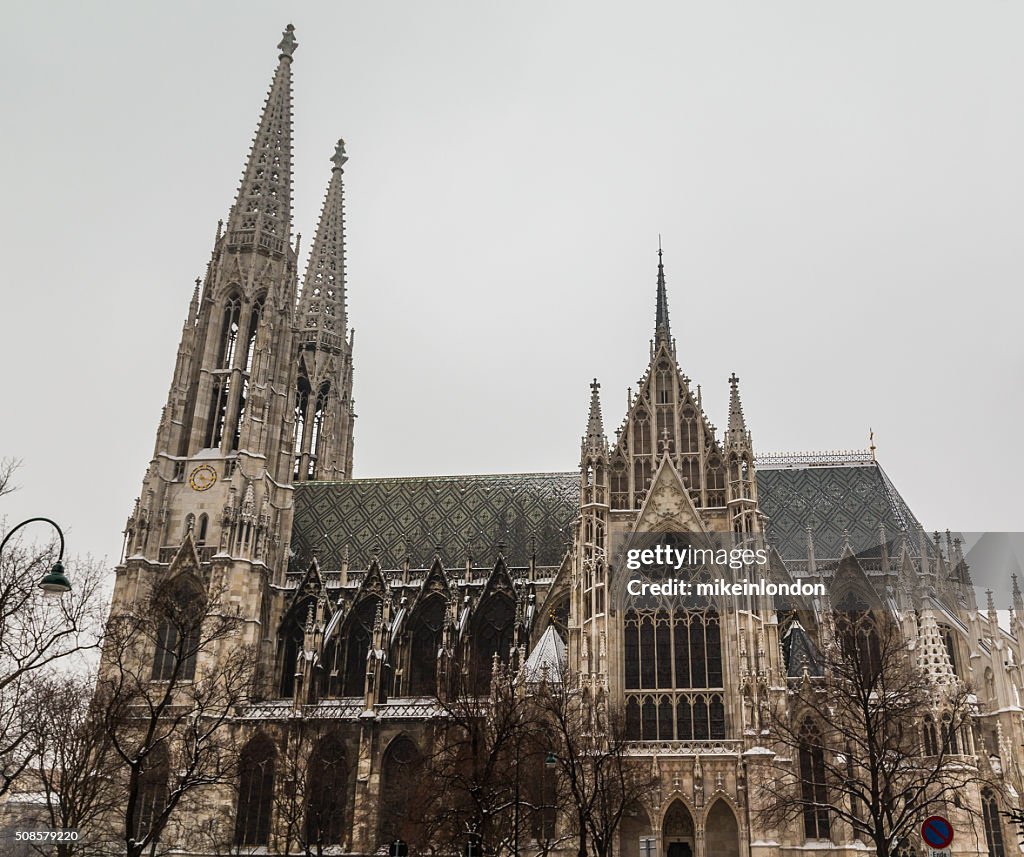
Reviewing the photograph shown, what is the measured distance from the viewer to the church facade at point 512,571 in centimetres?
4409

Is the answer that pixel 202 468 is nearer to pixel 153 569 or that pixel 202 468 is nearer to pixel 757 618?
pixel 153 569

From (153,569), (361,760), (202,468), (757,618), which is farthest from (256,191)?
(757,618)

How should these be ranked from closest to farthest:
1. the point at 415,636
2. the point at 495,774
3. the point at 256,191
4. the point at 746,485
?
the point at 495,774
the point at 746,485
the point at 415,636
the point at 256,191

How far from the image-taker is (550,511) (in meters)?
61.0

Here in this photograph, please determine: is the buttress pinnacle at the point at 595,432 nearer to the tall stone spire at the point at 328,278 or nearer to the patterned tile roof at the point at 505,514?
the patterned tile roof at the point at 505,514

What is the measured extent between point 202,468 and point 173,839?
20.0 meters

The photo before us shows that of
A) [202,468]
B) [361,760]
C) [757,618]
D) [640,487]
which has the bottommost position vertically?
[361,760]

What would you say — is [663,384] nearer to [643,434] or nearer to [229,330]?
[643,434]

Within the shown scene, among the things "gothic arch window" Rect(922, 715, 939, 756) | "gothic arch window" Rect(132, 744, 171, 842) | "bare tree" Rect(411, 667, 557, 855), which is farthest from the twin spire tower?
"gothic arch window" Rect(922, 715, 939, 756)

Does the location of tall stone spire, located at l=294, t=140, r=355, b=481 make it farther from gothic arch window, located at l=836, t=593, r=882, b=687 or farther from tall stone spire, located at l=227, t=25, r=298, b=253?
gothic arch window, located at l=836, t=593, r=882, b=687

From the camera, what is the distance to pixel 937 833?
19.3 metres

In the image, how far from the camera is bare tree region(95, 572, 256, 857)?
3191 centimetres

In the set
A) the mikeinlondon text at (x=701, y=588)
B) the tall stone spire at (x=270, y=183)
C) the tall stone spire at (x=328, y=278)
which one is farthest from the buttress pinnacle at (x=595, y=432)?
the tall stone spire at (x=328, y=278)

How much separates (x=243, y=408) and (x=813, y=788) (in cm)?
3756
